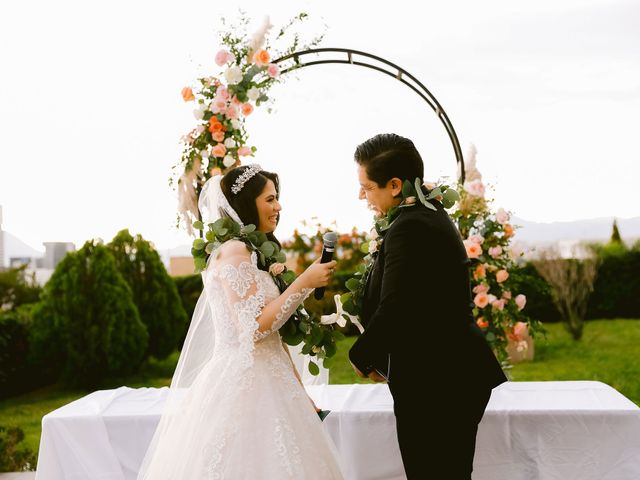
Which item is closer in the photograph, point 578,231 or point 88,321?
point 88,321

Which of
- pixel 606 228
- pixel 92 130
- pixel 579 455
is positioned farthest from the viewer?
pixel 606 228

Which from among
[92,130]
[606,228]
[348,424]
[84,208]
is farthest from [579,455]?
[606,228]

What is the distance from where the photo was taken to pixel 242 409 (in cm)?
263

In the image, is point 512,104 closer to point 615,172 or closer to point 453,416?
point 615,172

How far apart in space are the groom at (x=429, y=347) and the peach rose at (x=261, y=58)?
2.54 metres

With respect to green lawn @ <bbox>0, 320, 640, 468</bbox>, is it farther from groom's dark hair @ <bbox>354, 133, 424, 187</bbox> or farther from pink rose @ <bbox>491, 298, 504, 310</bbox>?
groom's dark hair @ <bbox>354, 133, 424, 187</bbox>

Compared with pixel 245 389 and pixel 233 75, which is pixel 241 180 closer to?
pixel 245 389

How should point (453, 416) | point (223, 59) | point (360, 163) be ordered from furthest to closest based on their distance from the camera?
point (223, 59)
point (360, 163)
point (453, 416)

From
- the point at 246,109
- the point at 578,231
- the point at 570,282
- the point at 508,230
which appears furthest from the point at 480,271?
the point at 578,231

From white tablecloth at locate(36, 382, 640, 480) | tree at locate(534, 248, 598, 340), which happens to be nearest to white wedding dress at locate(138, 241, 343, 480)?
white tablecloth at locate(36, 382, 640, 480)

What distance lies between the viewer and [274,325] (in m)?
2.68

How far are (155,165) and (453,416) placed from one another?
3.33 m

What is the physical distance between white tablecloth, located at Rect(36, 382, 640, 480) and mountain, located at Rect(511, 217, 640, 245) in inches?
289

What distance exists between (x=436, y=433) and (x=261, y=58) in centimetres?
309
